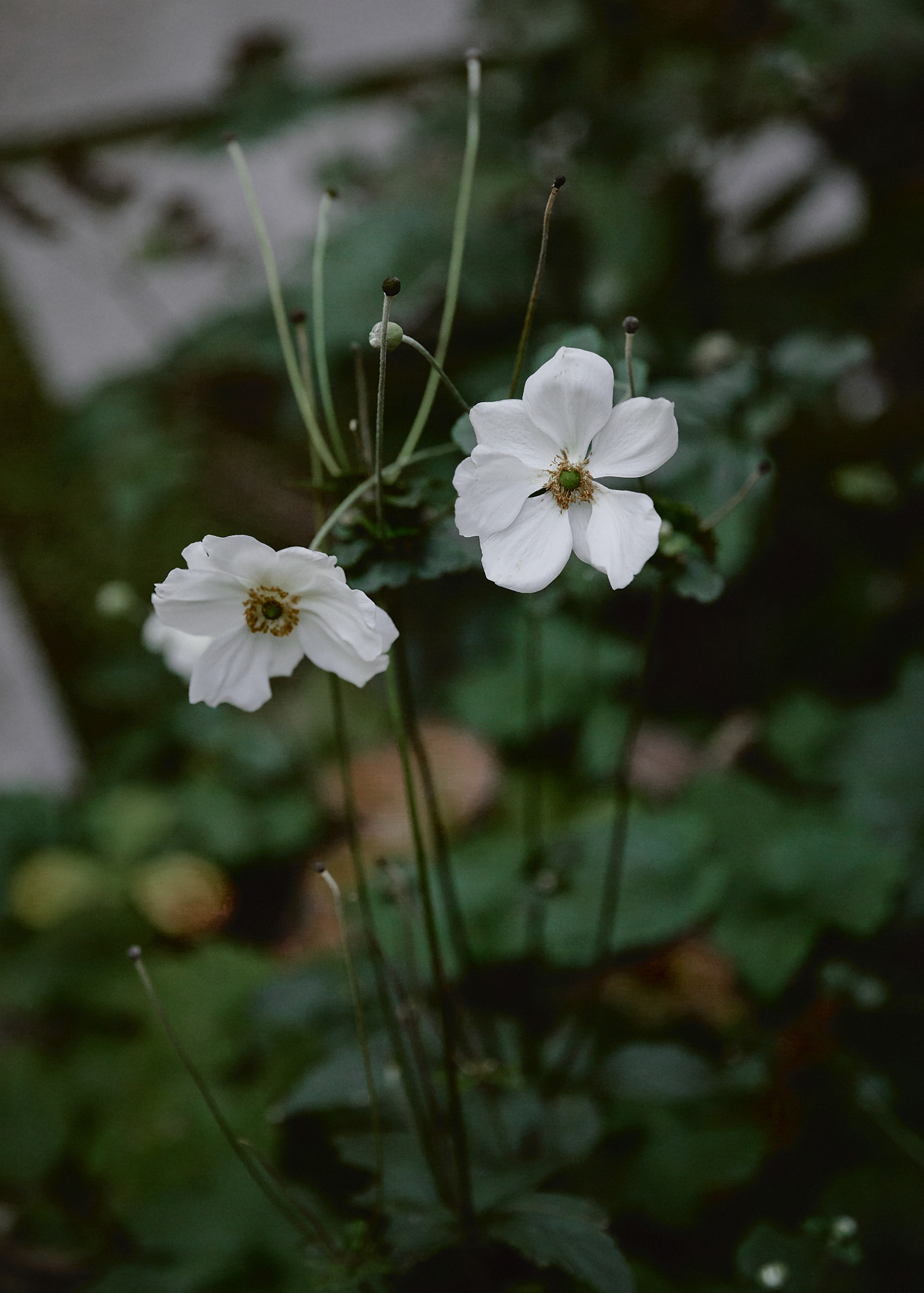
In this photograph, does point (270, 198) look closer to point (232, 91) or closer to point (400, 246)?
point (232, 91)

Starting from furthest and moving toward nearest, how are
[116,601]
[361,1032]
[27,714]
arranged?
[27,714] → [116,601] → [361,1032]

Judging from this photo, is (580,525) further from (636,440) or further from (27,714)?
(27,714)

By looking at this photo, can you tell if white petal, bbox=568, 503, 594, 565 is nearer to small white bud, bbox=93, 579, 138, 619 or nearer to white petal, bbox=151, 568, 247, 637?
white petal, bbox=151, 568, 247, 637

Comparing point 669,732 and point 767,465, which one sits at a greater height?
point 767,465

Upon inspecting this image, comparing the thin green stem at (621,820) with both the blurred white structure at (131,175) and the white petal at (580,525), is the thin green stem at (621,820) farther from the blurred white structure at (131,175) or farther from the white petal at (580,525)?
the blurred white structure at (131,175)

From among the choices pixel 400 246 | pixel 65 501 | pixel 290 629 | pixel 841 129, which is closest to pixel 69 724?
pixel 65 501

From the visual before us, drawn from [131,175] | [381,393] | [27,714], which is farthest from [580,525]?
[131,175]

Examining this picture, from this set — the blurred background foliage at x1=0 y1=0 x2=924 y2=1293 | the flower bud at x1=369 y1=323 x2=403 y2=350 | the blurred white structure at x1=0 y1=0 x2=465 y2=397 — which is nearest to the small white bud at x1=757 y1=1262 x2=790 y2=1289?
the blurred background foliage at x1=0 y1=0 x2=924 y2=1293
